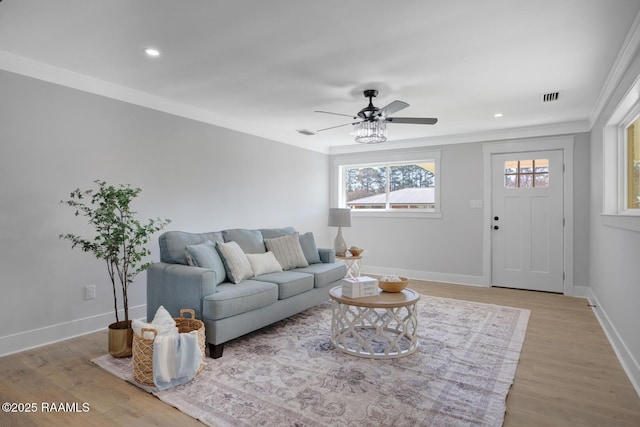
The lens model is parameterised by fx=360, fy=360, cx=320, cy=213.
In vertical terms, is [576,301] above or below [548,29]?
below

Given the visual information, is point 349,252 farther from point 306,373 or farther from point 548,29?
point 548,29

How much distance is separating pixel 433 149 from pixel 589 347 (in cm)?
358

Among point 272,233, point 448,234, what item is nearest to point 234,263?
point 272,233

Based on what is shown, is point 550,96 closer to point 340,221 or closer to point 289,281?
point 340,221

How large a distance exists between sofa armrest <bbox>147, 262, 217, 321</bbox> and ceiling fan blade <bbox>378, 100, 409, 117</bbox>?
6.72ft

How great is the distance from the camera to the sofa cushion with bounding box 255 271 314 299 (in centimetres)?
336

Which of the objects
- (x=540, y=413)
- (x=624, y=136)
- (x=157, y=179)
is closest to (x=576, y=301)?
(x=624, y=136)

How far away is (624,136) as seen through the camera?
3.41 metres

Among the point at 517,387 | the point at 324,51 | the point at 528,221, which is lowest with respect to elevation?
the point at 517,387

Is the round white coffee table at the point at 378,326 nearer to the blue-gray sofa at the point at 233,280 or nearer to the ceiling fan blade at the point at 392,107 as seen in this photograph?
the blue-gray sofa at the point at 233,280

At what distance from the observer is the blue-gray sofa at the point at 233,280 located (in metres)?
2.80

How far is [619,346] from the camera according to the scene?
9.35 feet

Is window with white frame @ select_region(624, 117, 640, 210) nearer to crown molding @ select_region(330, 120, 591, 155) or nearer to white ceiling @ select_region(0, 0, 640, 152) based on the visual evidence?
white ceiling @ select_region(0, 0, 640, 152)

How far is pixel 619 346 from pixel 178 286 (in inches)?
140
